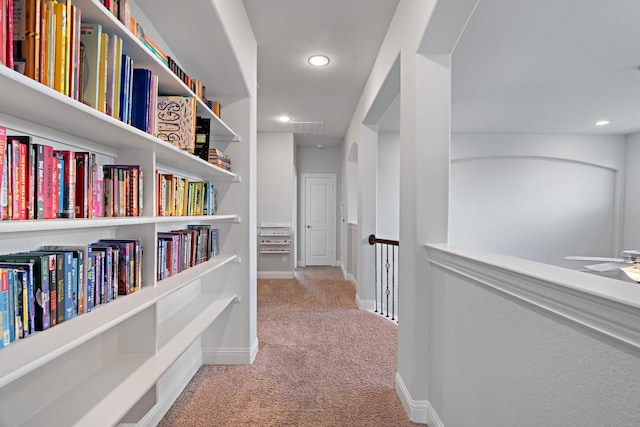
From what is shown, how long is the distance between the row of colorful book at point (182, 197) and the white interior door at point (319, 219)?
15.3 ft

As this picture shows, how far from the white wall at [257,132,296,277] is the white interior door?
1272 millimetres

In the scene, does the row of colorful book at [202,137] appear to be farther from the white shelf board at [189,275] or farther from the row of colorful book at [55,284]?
the row of colorful book at [55,284]

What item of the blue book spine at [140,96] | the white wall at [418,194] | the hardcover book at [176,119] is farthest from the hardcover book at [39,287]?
the white wall at [418,194]

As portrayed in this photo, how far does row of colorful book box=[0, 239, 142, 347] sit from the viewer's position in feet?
2.62

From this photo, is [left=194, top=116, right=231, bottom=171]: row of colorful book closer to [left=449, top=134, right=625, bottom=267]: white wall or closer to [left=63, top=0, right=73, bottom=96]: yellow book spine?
[left=63, top=0, right=73, bottom=96]: yellow book spine

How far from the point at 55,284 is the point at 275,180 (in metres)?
4.92

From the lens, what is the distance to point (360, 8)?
227 cm

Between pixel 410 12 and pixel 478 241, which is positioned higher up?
pixel 410 12

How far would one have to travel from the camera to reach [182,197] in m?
1.83

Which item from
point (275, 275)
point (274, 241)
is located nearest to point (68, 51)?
point (274, 241)

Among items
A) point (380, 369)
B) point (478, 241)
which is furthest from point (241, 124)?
point (478, 241)

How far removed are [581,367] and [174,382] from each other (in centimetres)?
208

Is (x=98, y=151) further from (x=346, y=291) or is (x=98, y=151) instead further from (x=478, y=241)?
(x=478, y=241)

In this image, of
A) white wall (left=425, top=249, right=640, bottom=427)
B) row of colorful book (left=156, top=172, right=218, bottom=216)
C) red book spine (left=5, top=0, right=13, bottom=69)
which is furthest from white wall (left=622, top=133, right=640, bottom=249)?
red book spine (left=5, top=0, right=13, bottom=69)
